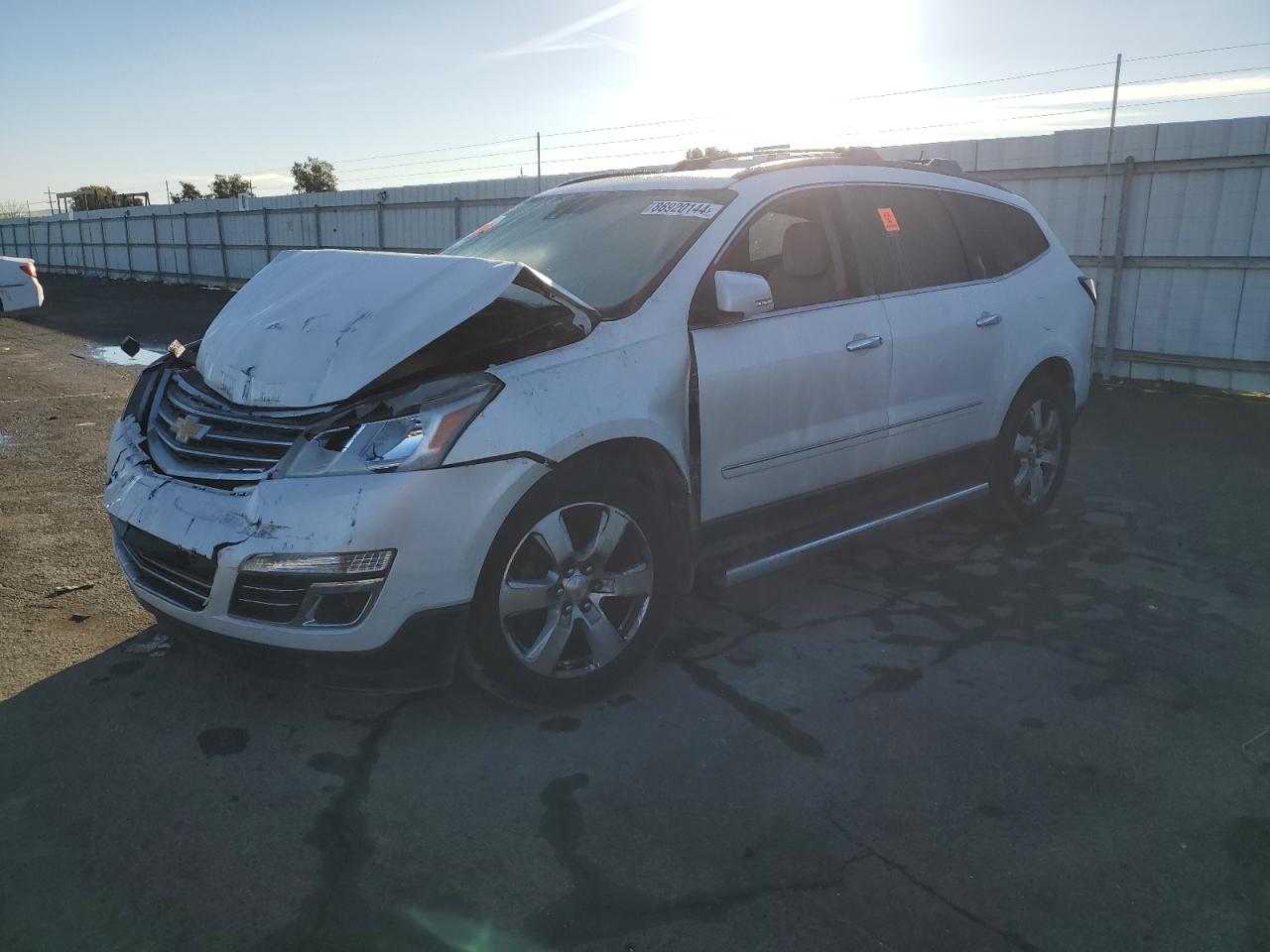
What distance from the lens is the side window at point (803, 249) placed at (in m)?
4.01

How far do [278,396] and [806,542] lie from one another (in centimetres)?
214

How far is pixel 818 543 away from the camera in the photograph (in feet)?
13.4

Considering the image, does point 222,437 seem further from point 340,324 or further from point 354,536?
point 354,536

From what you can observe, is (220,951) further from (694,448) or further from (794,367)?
(794,367)

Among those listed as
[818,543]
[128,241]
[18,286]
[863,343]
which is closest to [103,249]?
[128,241]

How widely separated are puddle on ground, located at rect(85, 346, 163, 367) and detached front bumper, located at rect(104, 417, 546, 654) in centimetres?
994

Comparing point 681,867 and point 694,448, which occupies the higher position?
point 694,448

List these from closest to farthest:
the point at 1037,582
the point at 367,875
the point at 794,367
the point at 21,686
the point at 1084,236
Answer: the point at 367,875 < the point at 21,686 < the point at 794,367 < the point at 1037,582 < the point at 1084,236

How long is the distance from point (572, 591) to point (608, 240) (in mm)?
1502

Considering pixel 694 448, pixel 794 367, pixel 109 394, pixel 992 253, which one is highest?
pixel 992 253

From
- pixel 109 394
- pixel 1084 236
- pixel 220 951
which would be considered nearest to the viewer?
pixel 220 951

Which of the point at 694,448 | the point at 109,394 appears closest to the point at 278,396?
A: the point at 694,448

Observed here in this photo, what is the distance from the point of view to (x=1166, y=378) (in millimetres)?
10070

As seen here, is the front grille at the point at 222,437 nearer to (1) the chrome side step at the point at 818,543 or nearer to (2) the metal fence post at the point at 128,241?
(1) the chrome side step at the point at 818,543
